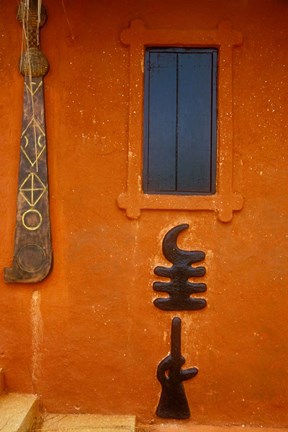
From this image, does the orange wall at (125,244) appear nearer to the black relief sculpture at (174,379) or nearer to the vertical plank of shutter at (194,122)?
the black relief sculpture at (174,379)

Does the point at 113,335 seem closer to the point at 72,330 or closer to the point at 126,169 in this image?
the point at 72,330

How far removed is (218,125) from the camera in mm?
4551

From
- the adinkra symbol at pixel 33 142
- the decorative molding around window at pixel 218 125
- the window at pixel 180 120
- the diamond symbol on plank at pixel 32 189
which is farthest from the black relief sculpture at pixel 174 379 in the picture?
the adinkra symbol at pixel 33 142

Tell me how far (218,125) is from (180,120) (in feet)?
1.13

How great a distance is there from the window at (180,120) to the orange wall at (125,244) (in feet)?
0.72

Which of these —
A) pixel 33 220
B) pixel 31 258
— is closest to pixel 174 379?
pixel 31 258

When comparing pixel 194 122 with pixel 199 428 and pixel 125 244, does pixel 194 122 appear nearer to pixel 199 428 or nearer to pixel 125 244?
pixel 125 244

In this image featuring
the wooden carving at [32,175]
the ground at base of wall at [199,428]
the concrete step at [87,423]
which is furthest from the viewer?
the wooden carving at [32,175]

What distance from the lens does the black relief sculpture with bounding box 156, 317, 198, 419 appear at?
4.42 m

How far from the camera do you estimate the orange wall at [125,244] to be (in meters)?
4.43

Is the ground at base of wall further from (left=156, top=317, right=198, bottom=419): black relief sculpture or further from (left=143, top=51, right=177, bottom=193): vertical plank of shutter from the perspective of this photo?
(left=143, top=51, right=177, bottom=193): vertical plank of shutter

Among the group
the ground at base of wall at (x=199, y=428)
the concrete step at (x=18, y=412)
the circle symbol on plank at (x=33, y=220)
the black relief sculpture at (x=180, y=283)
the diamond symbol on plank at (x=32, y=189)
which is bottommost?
the ground at base of wall at (x=199, y=428)

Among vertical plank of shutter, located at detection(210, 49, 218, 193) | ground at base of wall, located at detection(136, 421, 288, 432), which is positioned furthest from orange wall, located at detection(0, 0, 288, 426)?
vertical plank of shutter, located at detection(210, 49, 218, 193)

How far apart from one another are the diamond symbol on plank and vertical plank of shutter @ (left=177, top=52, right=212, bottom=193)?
1214 millimetres
